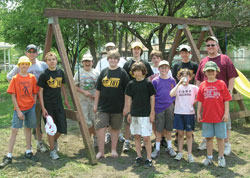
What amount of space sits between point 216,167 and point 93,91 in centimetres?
228

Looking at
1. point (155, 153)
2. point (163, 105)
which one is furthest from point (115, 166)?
point (163, 105)

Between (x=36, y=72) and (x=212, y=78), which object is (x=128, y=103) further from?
(x=36, y=72)

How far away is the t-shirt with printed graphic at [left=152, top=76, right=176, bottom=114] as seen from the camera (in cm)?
413

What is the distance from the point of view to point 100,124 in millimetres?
4172

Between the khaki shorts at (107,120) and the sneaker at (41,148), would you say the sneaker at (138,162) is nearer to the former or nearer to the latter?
the khaki shorts at (107,120)

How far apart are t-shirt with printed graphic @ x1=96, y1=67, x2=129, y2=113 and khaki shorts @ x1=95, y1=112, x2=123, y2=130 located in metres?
0.10

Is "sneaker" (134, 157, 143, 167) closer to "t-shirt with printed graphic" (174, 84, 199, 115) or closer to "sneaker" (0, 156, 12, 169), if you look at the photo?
"t-shirt with printed graphic" (174, 84, 199, 115)

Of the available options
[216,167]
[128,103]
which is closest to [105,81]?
[128,103]

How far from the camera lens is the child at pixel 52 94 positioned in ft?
13.1

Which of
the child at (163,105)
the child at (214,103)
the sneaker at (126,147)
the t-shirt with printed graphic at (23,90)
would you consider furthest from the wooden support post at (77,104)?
the child at (214,103)

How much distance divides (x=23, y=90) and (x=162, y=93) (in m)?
2.08

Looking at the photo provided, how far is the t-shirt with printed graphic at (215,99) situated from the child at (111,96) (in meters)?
1.19

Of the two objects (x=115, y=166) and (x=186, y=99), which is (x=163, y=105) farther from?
(x=115, y=166)

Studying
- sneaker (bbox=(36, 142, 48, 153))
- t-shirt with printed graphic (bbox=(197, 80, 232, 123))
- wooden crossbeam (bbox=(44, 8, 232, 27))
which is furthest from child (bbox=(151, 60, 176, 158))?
sneaker (bbox=(36, 142, 48, 153))
